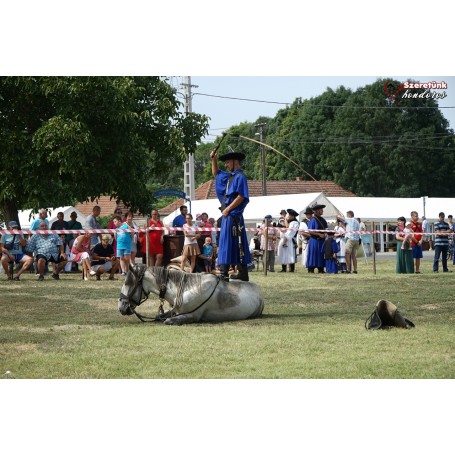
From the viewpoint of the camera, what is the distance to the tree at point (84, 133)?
1496 cm

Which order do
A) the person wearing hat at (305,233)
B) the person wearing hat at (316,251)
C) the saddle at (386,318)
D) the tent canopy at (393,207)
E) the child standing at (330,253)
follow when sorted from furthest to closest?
1. the person wearing hat at (305,233)
2. the person wearing hat at (316,251)
3. the child standing at (330,253)
4. the tent canopy at (393,207)
5. the saddle at (386,318)

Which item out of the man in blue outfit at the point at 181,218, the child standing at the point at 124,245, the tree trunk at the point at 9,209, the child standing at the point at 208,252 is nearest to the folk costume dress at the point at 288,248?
the child standing at the point at 208,252

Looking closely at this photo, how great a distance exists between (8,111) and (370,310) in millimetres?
8108

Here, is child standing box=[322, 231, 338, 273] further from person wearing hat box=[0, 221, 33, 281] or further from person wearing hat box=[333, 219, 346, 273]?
person wearing hat box=[0, 221, 33, 281]

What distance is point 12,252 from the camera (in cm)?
1652

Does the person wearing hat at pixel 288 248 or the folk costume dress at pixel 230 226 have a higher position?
the folk costume dress at pixel 230 226

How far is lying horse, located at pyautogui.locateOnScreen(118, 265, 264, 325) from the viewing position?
930 cm

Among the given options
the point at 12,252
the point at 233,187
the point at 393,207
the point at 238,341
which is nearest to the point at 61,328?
the point at 238,341

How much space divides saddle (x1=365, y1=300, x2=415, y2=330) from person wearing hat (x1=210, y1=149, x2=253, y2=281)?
6.20 feet

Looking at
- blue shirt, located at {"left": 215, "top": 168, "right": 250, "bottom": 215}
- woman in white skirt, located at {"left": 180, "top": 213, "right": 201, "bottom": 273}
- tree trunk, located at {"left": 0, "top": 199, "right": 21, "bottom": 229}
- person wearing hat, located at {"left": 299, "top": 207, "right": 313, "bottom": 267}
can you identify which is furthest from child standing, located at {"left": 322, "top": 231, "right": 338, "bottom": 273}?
blue shirt, located at {"left": 215, "top": 168, "right": 250, "bottom": 215}

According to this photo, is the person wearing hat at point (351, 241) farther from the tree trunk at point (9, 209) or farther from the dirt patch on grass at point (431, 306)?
the dirt patch on grass at point (431, 306)

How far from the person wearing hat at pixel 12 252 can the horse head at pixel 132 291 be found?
7.08 meters

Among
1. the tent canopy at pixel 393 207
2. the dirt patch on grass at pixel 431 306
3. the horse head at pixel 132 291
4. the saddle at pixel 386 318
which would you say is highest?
the tent canopy at pixel 393 207
